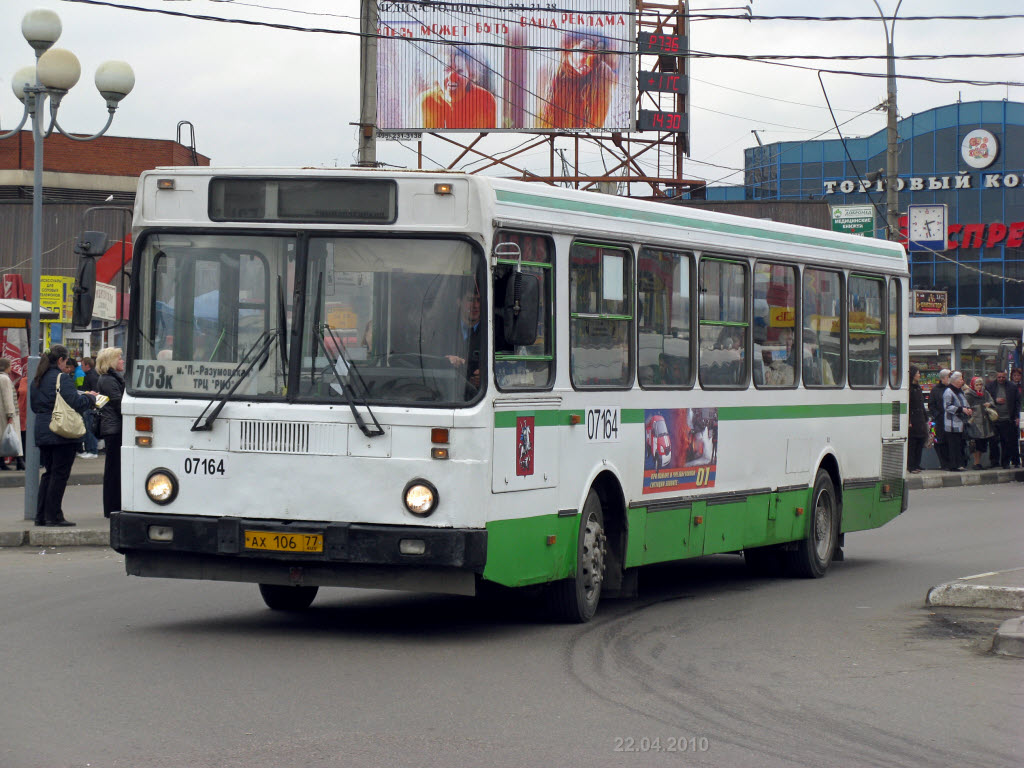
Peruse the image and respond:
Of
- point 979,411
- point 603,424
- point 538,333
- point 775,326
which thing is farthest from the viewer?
point 979,411

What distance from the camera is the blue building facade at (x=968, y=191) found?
64000 mm

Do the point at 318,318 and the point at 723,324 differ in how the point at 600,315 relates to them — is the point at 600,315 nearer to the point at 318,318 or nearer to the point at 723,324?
the point at 723,324

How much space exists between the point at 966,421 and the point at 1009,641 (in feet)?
64.3

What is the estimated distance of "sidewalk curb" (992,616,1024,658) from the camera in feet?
30.4

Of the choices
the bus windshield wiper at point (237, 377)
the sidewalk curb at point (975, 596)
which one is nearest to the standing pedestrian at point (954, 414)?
the sidewalk curb at point (975, 596)

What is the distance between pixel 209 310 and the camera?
31.2 ft

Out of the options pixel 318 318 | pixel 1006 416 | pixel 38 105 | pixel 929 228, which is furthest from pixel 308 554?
pixel 929 228

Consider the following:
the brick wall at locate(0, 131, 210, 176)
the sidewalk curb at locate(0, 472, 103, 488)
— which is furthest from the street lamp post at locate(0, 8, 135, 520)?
the brick wall at locate(0, 131, 210, 176)

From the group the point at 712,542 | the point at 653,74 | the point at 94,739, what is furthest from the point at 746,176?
the point at 94,739

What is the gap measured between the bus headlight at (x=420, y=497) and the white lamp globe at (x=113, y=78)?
486 inches

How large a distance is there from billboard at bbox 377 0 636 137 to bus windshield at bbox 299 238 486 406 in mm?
25970

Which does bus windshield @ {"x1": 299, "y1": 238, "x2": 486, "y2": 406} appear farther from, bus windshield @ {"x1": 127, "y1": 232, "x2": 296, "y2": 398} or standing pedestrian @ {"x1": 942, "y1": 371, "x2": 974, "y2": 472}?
standing pedestrian @ {"x1": 942, "y1": 371, "x2": 974, "y2": 472}

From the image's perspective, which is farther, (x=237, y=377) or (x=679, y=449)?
(x=679, y=449)

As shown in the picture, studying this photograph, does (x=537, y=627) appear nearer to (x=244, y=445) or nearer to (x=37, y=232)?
(x=244, y=445)
